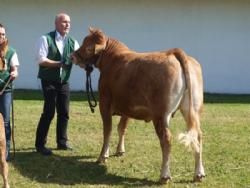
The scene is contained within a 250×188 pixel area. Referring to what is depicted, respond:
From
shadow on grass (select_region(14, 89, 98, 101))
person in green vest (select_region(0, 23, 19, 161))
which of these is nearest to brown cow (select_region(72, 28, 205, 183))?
person in green vest (select_region(0, 23, 19, 161))

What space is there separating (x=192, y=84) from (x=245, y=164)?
1.89 metres

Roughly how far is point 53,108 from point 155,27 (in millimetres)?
10173

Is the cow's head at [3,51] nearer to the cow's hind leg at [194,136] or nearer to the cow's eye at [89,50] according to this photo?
the cow's eye at [89,50]

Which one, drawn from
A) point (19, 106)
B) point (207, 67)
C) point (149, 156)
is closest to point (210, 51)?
point (207, 67)

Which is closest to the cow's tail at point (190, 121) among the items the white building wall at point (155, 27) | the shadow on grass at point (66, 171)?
the shadow on grass at point (66, 171)

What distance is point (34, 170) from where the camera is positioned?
7.99 m

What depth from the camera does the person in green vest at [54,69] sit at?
28.7ft

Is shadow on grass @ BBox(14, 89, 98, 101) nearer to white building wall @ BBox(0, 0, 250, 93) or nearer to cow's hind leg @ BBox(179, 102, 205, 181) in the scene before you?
white building wall @ BBox(0, 0, 250, 93)

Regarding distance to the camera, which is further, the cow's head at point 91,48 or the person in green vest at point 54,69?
the person in green vest at point 54,69

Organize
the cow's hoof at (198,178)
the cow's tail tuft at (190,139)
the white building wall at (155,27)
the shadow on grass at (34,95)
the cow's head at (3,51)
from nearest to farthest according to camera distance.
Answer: the cow's tail tuft at (190,139), the cow's hoof at (198,178), the cow's head at (3,51), the shadow on grass at (34,95), the white building wall at (155,27)

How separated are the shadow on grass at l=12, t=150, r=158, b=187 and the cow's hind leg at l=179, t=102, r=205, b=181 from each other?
599 millimetres

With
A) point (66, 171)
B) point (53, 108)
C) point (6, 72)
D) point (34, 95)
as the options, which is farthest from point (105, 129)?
point (34, 95)

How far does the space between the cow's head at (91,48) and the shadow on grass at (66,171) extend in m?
1.46

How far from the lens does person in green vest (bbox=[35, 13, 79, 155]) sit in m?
8.73
